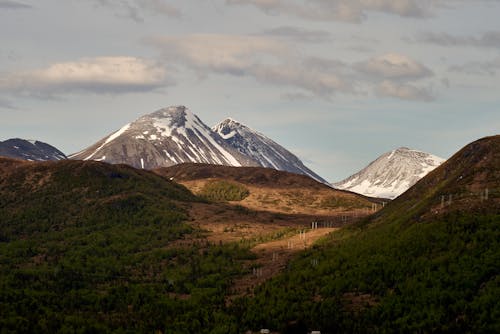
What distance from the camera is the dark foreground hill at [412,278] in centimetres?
11956

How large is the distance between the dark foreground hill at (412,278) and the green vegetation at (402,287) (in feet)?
0.61

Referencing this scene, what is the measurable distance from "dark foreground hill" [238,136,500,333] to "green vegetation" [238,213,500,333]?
19 centimetres

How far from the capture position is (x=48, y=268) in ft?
608

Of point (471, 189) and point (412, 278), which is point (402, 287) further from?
point (471, 189)

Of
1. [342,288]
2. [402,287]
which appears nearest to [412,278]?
[402,287]

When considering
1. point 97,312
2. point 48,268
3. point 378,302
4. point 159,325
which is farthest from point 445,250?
point 48,268

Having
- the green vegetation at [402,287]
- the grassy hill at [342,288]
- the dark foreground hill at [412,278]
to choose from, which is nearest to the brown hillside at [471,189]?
the dark foreground hill at [412,278]

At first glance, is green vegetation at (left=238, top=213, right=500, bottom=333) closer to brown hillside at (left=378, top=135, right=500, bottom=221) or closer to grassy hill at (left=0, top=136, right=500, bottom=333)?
grassy hill at (left=0, top=136, right=500, bottom=333)

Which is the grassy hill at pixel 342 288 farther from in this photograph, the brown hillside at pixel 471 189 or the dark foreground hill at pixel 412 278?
the brown hillside at pixel 471 189

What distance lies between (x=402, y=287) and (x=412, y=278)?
337 centimetres

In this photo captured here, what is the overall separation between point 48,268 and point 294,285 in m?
68.7

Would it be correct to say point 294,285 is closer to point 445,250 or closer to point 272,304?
point 272,304

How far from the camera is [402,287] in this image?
132 meters

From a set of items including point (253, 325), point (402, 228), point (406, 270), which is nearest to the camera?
point (253, 325)
